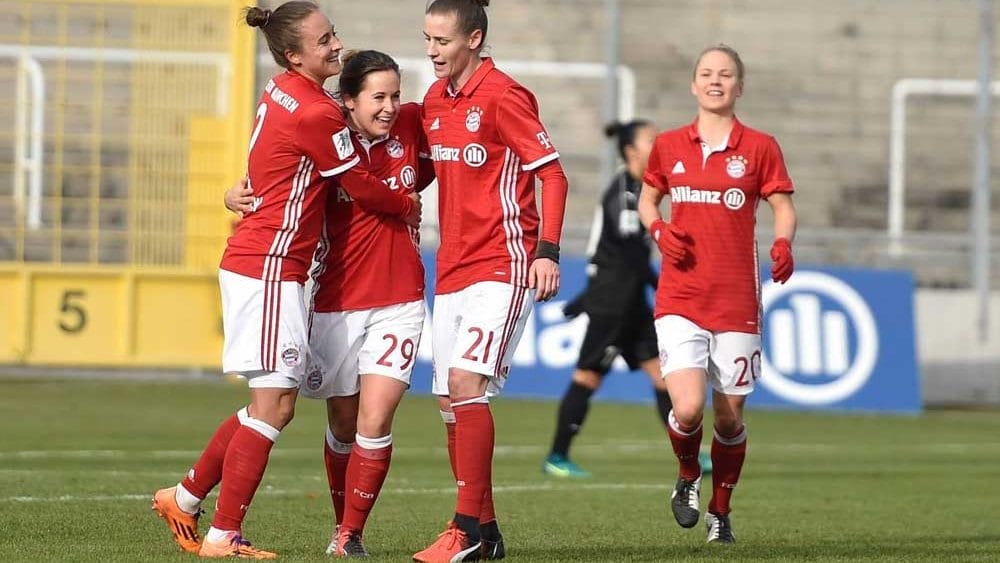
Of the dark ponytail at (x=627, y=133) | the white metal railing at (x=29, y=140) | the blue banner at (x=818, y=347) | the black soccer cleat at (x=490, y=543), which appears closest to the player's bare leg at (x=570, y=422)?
the dark ponytail at (x=627, y=133)

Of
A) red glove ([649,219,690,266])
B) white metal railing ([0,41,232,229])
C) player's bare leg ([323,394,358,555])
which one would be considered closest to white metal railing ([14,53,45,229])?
white metal railing ([0,41,232,229])

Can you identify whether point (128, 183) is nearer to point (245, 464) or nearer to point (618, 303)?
point (618, 303)

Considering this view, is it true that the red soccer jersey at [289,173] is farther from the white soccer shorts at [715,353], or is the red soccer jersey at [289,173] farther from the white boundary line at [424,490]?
the white boundary line at [424,490]

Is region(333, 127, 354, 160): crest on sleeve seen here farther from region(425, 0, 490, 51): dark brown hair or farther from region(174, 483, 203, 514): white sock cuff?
region(174, 483, 203, 514): white sock cuff

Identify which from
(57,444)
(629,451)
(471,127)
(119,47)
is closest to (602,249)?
(629,451)

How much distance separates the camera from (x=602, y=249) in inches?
438

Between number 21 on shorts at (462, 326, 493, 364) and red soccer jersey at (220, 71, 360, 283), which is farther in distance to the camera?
number 21 on shorts at (462, 326, 493, 364)

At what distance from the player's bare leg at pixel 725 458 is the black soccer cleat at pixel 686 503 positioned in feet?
0.25

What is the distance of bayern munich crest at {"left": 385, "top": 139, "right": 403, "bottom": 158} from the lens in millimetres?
6418

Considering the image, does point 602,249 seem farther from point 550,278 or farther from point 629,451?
point 550,278

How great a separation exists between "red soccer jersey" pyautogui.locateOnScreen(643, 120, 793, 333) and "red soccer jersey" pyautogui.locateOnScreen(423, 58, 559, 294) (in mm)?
1160

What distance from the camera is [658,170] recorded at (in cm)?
757

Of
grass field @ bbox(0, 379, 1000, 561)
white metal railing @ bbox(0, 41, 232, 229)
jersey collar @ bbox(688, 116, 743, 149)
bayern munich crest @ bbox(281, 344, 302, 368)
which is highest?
white metal railing @ bbox(0, 41, 232, 229)

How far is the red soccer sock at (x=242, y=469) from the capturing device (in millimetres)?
6078
